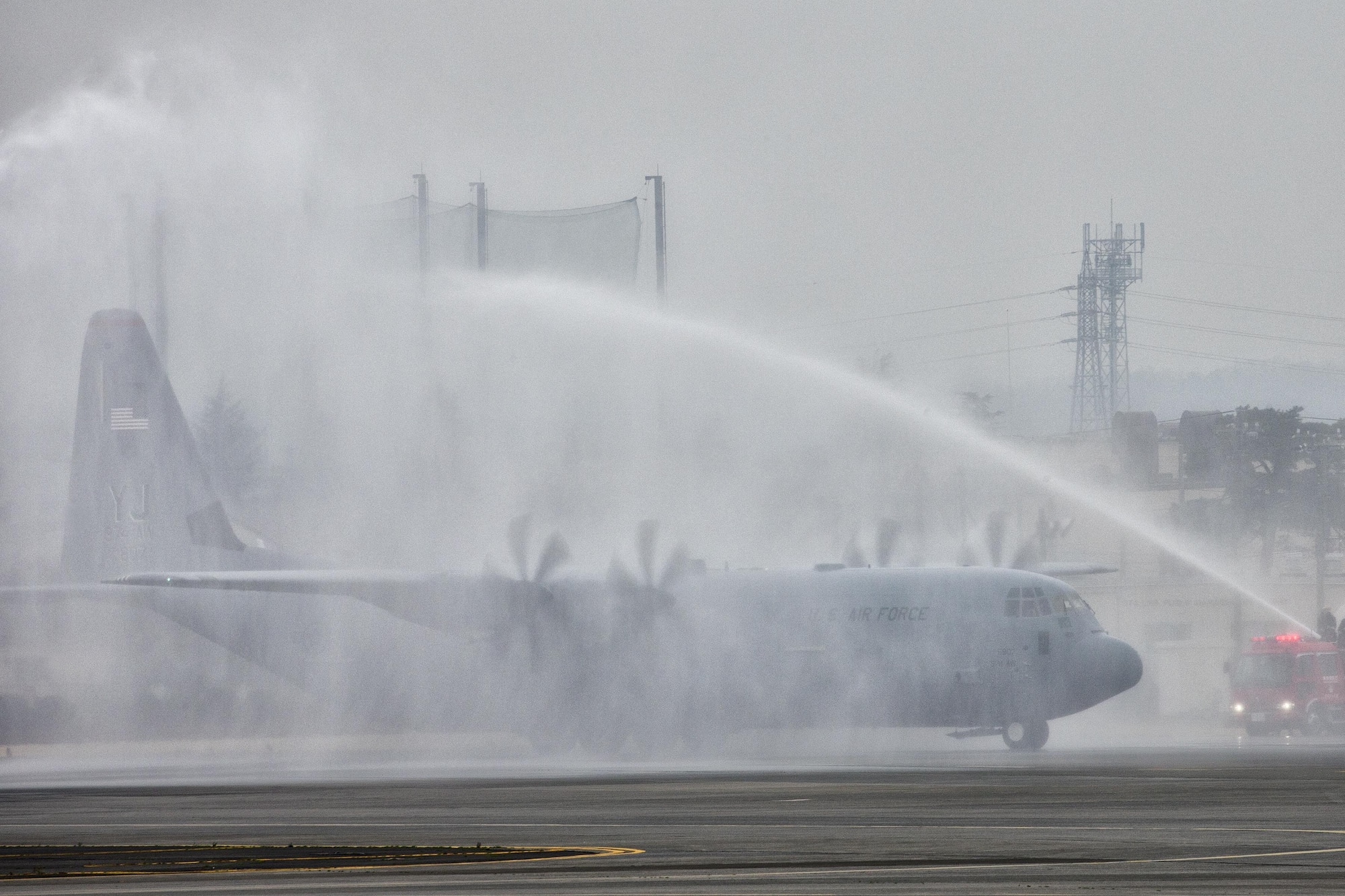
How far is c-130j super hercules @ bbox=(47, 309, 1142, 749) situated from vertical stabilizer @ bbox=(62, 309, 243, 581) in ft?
10.1

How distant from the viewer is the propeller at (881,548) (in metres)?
43.1

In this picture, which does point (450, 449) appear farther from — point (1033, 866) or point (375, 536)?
point (1033, 866)

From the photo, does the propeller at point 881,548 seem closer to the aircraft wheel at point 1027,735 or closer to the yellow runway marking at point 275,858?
the aircraft wheel at point 1027,735

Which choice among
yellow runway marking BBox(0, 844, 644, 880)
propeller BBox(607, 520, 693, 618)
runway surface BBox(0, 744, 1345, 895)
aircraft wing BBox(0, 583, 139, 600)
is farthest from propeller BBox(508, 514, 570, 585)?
yellow runway marking BBox(0, 844, 644, 880)

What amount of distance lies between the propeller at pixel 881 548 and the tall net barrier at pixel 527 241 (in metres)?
12.9

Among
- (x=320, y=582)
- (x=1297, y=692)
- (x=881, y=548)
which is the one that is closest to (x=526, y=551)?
(x=320, y=582)

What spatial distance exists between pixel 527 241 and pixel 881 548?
57.3ft

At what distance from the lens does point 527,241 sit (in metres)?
54.8

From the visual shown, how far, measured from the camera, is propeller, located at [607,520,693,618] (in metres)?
38.7

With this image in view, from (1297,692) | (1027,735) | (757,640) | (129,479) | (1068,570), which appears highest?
(129,479)

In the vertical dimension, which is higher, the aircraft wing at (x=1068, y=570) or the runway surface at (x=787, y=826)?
the aircraft wing at (x=1068, y=570)

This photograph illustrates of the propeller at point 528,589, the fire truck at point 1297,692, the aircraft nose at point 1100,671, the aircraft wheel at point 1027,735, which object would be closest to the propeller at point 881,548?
the aircraft wheel at point 1027,735

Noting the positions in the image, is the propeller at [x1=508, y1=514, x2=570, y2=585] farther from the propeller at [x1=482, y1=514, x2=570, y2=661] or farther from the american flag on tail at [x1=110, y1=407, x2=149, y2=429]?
the american flag on tail at [x1=110, y1=407, x2=149, y2=429]

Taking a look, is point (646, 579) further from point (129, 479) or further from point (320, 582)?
point (129, 479)
